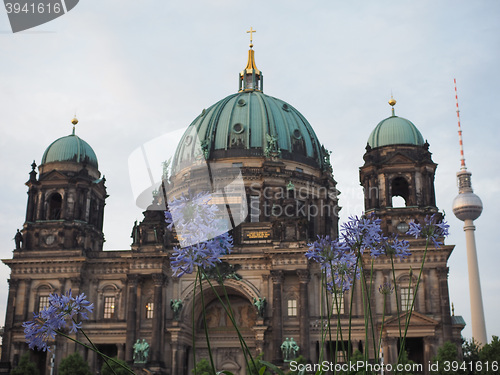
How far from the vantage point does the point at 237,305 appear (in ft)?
198

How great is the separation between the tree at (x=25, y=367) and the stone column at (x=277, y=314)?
1898 cm

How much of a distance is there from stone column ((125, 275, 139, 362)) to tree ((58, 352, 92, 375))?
4.47 m

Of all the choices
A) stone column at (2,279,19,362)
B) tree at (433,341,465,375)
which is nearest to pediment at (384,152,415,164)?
tree at (433,341,465,375)

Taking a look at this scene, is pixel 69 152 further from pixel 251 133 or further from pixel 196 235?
pixel 196 235

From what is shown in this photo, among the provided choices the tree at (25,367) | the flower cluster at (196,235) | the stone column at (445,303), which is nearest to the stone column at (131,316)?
the tree at (25,367)

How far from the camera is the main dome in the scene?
69.7m

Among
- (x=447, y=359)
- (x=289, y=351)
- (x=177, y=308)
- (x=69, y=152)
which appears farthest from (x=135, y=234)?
(x=447, y=359)

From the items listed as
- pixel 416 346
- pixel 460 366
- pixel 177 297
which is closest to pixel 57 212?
pixel 177 297

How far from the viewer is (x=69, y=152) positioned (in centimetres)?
6322

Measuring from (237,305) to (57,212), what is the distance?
19079mm

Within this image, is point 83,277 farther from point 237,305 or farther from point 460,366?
point 460,366

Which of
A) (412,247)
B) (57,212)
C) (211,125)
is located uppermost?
(211,125)

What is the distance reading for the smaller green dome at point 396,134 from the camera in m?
60.9

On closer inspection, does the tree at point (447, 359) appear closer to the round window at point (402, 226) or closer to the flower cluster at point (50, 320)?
the round window at point (402, 226)
